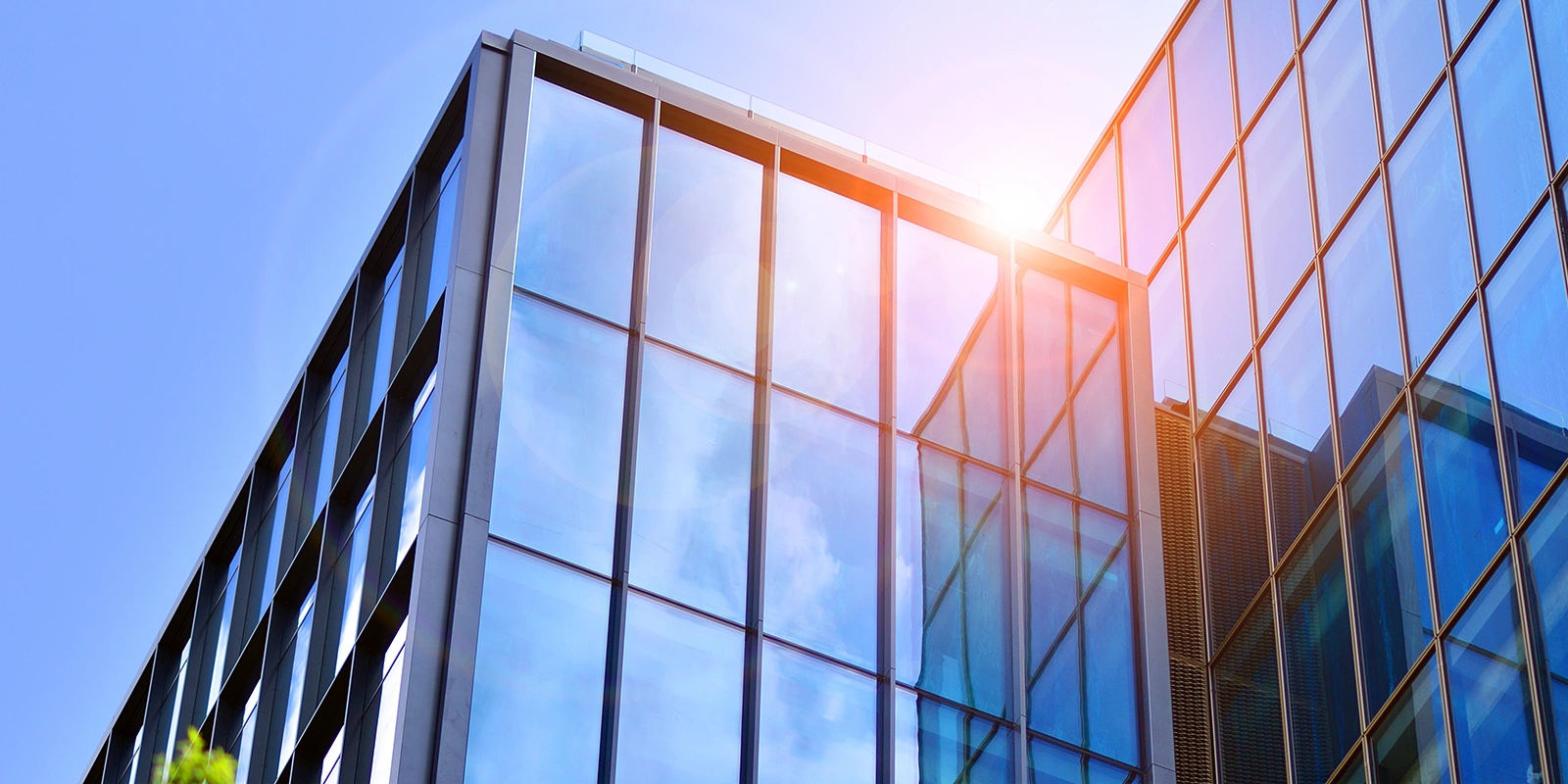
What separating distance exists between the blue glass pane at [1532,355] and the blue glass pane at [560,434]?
877 centimetres

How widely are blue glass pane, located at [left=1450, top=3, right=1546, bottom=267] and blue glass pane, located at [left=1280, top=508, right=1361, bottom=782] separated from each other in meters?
3.98

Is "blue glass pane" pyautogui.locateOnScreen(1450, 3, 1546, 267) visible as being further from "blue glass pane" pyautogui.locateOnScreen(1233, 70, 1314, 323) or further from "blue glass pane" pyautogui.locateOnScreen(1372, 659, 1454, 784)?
"blue glass pane" pyautogui.locateOnScreen(1372, 659, 1454, 784)

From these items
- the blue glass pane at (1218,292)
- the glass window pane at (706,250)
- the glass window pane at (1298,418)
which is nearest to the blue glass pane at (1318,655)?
the glass window pane at (1298,418)

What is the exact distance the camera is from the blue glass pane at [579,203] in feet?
60.3

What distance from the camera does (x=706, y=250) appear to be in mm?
19578

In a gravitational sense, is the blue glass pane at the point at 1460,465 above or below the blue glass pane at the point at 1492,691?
above

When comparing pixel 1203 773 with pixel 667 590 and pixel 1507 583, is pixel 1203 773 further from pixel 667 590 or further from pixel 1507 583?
pixel 667 590

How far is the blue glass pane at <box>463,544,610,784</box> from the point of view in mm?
15797

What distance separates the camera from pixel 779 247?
20.2 meters

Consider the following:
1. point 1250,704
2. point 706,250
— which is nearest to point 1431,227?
point 1250,704

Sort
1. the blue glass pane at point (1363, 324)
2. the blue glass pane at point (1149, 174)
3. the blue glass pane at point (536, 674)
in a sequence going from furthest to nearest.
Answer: the blue glass pane at point (1149, 174) → the blue glass pane at point (1363, 324) → the blue glass pane at point (536, 674)

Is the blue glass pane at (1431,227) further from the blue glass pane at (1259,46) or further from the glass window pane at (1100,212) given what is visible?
the glass window pane at (1100,212)

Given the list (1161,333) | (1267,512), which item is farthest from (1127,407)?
(1161,333)

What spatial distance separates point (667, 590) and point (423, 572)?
247 centimetres
